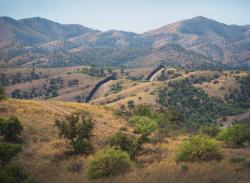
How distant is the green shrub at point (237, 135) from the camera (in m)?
31.5

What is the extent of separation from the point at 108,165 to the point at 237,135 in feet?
50.9

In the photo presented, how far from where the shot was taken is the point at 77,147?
93.0 feet

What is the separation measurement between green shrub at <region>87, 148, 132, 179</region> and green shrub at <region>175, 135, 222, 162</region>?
436 centimetres

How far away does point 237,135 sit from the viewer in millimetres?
32000

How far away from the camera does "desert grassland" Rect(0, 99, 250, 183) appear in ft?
62.9

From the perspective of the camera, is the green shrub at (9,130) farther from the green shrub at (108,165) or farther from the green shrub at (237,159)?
the green shrub at (237,159)

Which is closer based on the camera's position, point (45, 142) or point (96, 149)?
point (96, 149)

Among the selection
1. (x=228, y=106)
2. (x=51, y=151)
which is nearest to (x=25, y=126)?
(x=51, y=151)

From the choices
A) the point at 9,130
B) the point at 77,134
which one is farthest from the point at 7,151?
the point at 77,134

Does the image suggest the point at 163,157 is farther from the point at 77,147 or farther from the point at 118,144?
the point at 77,147

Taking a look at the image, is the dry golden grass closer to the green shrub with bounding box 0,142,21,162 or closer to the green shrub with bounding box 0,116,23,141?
the green shrub with bounding box 0,116,23,141

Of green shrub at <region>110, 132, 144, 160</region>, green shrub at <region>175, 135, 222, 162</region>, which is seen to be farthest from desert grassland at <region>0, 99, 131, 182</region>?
green shrub at <region>175, 135, 222, 162</region>

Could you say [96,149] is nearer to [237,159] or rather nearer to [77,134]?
[77,134]

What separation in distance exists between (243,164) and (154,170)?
19.0ft
